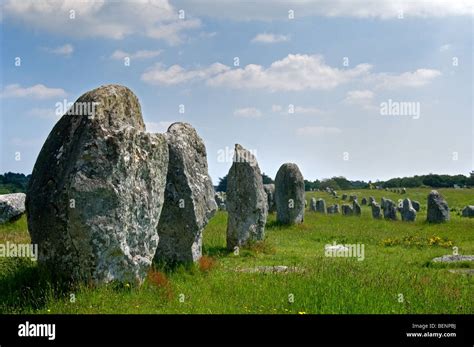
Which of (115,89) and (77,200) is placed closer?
(77,200)

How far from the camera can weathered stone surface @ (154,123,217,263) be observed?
15.5 m

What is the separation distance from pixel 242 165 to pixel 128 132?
431 inches

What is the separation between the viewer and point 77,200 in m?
11.0

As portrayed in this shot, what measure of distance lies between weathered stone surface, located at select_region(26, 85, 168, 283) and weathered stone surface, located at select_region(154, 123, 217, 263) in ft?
10.1

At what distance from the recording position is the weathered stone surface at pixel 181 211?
50.8 ft

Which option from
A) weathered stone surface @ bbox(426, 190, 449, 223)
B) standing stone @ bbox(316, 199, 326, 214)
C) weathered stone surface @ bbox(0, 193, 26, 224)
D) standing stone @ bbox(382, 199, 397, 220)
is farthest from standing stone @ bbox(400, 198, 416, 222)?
weathered stone surface @ bbox(0, 193, 26, 224)

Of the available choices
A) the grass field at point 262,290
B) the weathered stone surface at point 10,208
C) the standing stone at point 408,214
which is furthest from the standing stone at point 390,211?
the weathered stone surface at point 10,208

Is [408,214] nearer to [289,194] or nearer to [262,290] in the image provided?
[289,194]

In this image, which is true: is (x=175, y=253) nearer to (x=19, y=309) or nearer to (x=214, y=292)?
(x=214, y=292)

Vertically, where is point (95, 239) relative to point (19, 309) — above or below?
above
